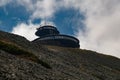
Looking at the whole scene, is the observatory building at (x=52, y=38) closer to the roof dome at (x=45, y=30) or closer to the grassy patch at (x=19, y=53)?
the roof dome at (x=45, y=30)

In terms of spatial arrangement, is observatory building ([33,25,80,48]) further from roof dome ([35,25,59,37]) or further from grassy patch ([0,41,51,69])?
grassy patch ([0,41,51,69])

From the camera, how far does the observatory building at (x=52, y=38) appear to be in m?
158

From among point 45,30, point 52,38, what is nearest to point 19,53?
point 52,38

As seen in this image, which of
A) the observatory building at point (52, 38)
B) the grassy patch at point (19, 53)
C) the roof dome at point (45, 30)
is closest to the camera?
the grassy patch at point (19, 53)

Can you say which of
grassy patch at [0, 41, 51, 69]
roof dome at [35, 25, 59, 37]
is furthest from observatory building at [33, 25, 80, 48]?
grassy patch at [0, 41, 51, 69]

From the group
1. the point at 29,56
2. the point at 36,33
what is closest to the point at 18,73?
the point at 29,56

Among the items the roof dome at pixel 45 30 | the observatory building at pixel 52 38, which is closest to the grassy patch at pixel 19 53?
the observatory building at pixel 52 38

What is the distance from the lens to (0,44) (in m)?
53.1

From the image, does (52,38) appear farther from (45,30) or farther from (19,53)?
(19,53)

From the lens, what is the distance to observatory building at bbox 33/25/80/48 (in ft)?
518

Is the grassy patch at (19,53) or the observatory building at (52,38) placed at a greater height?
the observatory building at (52,38)

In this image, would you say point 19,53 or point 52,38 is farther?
point 52,38

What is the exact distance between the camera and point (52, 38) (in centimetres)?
15850

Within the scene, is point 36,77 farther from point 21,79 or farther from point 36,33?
point 36,33
